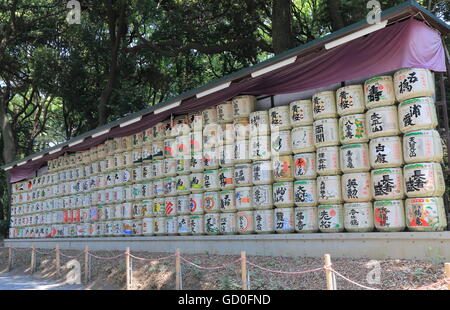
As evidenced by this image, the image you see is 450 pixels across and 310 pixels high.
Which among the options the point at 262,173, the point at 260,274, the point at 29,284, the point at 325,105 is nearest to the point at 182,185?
the point at 262,173

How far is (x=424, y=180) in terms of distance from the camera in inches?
253

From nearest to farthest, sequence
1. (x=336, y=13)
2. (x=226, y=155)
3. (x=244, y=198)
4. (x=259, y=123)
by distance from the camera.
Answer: (x=259, y=123)
(x=244, y=198)
(x=226, y=155)
(x=336, y=13)

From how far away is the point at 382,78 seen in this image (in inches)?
278

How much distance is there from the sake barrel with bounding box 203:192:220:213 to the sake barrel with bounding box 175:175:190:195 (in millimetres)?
689

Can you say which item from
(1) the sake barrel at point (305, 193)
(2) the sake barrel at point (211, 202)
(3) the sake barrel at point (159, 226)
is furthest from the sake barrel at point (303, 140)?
(3) the sake barrel at point (159, 226)

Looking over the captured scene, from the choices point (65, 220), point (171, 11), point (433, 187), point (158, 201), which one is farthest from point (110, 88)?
point (433, 187)

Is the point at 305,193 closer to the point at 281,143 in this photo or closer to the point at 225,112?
the point at 281,143

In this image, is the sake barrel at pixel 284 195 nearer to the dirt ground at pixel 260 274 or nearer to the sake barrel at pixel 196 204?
the dirt ground at pixel 260 274

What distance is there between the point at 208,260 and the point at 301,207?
2141 millimetres

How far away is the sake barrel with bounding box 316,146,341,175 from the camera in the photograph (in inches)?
296

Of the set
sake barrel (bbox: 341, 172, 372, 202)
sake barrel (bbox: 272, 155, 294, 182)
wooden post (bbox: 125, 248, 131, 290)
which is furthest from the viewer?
sake barrel (bbox: 272, 155, 294, 182)

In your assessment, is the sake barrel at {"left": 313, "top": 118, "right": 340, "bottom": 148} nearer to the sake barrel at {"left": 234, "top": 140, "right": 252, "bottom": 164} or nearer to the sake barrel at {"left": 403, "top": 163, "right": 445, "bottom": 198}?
the sake barrel at {"left": 403, "top": 163, "right": 445, "bottom": 198}

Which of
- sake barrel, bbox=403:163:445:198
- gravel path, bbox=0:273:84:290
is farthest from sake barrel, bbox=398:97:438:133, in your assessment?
gravel path, bbox=0:273:84:290

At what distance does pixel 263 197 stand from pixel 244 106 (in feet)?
6.63
